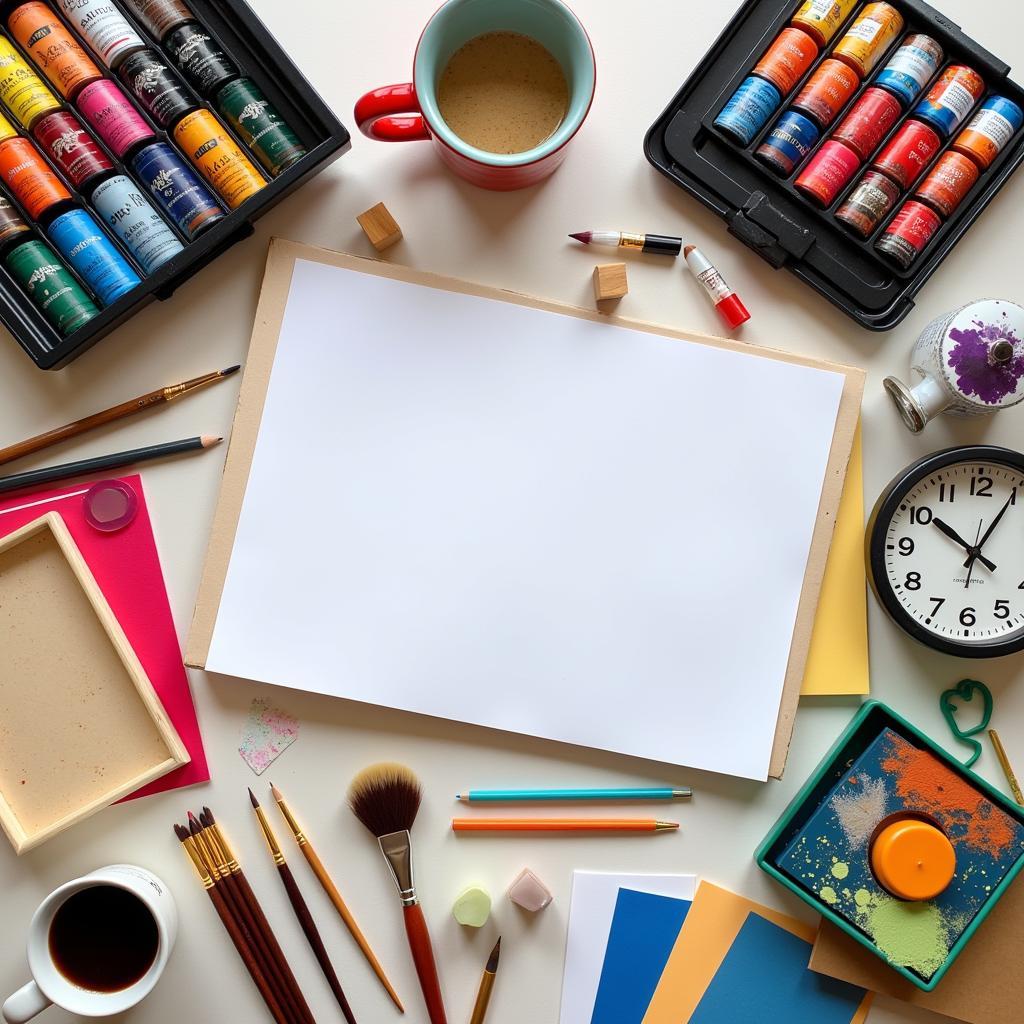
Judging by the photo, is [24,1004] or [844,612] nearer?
[24,1004]

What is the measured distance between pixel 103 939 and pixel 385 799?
271 mm

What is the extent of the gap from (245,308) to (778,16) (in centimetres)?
56

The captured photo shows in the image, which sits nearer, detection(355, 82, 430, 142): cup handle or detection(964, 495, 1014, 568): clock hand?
detection(355, 82, 430, 142): cup handle

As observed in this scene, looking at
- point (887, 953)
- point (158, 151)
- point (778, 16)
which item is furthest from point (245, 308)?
point (887, 953)

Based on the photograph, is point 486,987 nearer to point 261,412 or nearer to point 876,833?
point 876,833

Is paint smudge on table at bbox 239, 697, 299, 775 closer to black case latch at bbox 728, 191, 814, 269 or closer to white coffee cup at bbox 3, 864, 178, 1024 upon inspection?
white coffee cup at bbox 3, 864, 178, 1024

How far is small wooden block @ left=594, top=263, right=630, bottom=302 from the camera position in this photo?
0.75 meters

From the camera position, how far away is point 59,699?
77 cm

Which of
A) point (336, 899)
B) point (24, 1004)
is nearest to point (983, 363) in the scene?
point (336, 899)

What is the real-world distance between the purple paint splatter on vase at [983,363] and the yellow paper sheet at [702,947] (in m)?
0.52

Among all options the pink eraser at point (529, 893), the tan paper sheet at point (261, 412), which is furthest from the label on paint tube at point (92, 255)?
the pink eraser at point (529, 893)

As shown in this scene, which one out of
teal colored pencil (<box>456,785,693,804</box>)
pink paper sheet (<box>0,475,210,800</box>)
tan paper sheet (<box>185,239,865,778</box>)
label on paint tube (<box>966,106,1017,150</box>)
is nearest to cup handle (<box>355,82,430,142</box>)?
tan paper sheet (<box>185,239,865,778</box>)

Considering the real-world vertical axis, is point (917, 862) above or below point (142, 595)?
above

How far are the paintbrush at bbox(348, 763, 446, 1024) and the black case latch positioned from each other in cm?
60
